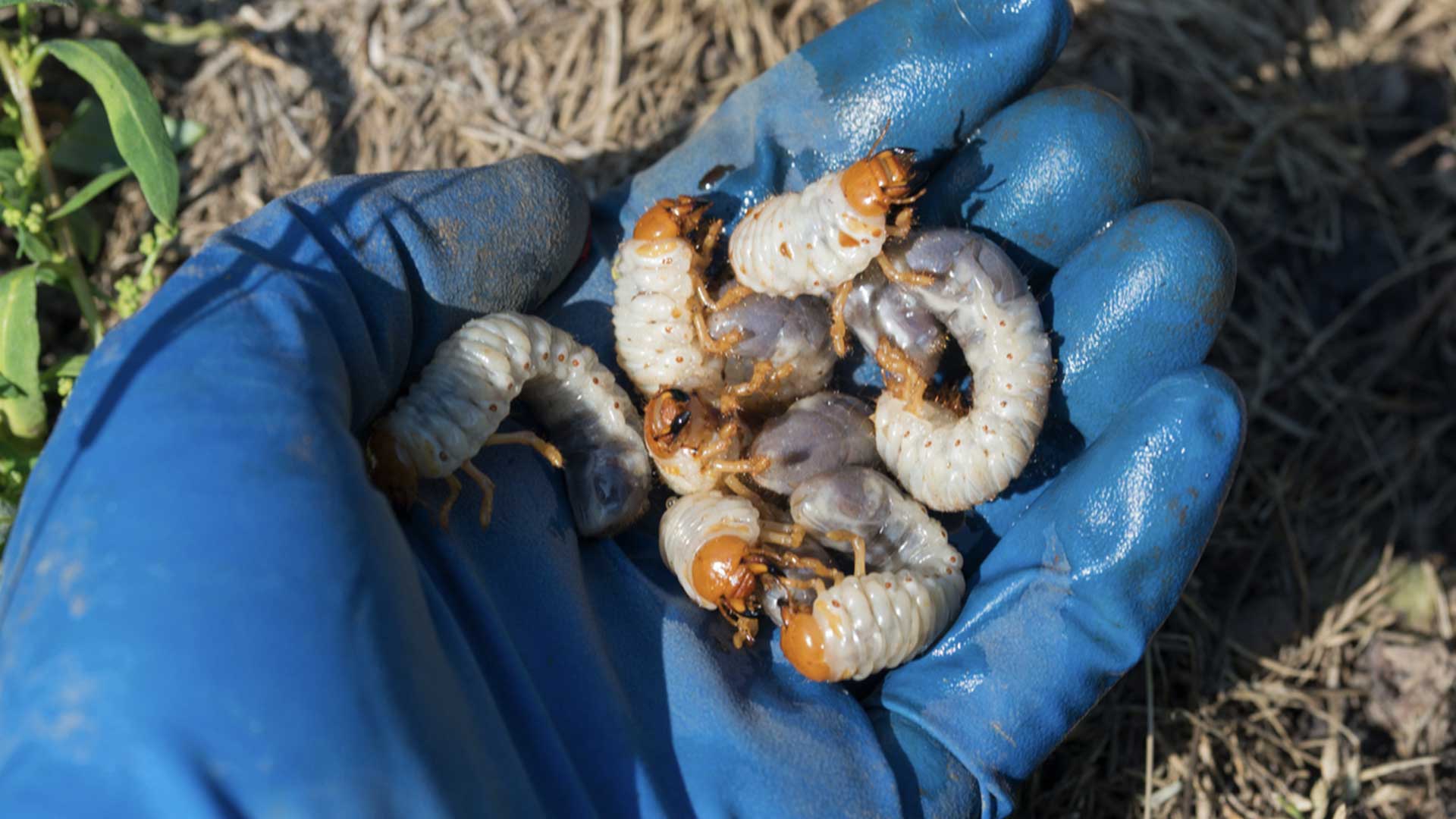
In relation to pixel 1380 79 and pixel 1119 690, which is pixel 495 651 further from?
pixel 1380 79

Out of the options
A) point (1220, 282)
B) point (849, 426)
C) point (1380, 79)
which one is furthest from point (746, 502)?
point (1380, 79)

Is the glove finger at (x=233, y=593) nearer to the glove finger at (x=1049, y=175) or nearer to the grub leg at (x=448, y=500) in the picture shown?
the grub leg at (x=448, y=500)

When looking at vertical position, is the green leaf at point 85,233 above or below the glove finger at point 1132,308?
above

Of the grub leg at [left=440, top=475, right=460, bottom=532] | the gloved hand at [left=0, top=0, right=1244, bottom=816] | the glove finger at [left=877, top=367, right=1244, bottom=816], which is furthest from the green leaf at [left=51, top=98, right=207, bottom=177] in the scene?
the glove finger at [left=877, top=367, right=1244, bottom=816]

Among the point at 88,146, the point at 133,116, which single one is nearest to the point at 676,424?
the point at 133,116

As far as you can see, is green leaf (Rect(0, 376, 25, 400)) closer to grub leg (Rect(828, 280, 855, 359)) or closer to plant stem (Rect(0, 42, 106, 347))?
plant stem (Rect(0, 42, 106, 347))

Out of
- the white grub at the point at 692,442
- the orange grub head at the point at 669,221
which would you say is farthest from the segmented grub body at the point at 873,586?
the orange grub head at the point at 669,221

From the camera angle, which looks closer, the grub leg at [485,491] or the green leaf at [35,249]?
the grub leg at [485,491]
